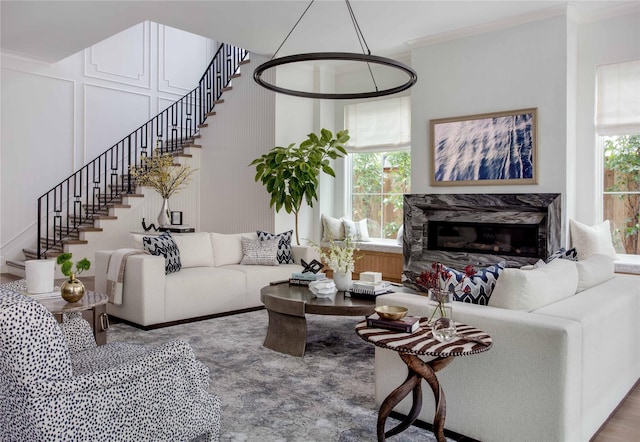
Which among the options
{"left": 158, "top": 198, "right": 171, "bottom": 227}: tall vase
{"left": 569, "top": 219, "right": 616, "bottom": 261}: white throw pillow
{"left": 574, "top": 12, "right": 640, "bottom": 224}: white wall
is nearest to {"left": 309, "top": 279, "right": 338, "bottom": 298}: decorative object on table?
{"left": 569, "top": 219, "right": 616, "bottom": 261}: white throw pillow

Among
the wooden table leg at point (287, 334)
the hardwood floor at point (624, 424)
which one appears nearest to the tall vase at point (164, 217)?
the wooden table leg at point (287, 334)

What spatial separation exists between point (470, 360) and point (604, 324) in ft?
2.29

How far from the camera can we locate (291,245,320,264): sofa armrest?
5.60m

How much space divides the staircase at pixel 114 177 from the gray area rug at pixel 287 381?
379 centimetres

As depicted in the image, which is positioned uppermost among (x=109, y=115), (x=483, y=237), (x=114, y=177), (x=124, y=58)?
(x=124, y=58)

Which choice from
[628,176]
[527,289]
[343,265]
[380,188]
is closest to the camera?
[527,289]

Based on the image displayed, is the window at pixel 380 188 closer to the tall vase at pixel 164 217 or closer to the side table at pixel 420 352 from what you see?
the tall vase at pixel 164 217

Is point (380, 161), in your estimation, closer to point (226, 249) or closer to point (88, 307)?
point (226, 249)

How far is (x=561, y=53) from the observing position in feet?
17.4

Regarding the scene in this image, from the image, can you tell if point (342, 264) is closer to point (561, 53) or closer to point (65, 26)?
point (561, 53)

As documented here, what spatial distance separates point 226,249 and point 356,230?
255cm

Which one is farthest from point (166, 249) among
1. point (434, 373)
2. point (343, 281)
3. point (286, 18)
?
point (434, 373)

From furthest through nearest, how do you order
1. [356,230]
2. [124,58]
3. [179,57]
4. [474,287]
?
[179,57]
[124,58]
[356,230]
[474,287]

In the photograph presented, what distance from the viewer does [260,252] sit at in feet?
17.9
